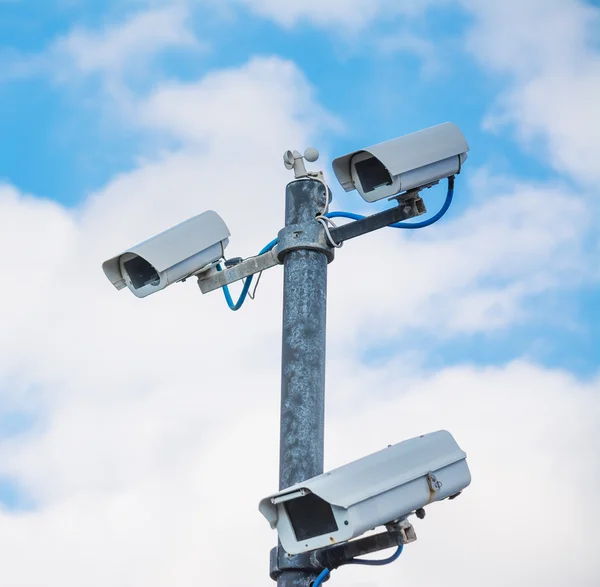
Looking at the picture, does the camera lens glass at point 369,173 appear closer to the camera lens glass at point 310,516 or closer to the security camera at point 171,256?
the security camera at point 171,256

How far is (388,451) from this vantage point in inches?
176

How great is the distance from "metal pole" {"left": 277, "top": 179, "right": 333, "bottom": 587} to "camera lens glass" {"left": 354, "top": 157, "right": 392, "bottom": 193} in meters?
0.20

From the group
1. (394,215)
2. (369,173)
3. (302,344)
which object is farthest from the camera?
(369,173)

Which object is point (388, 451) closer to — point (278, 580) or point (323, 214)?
point (278, 580)

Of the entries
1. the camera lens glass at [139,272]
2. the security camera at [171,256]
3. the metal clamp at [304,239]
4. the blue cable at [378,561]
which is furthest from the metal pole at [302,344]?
the camera lens glass at [139,272]

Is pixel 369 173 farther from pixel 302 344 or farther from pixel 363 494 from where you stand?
pixel 363 494

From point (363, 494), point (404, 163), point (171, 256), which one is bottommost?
point (363, 494)

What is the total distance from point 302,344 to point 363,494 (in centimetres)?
80

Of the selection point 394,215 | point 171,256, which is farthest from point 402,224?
point 171,256

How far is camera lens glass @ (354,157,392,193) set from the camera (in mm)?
5254

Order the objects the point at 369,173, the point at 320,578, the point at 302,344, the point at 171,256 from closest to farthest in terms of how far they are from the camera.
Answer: the point at 320,578
the point at 302,344
the point at 369,173
the point at 171,256

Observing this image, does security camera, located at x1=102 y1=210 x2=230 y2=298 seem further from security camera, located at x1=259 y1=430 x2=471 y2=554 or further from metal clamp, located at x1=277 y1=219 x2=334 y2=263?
security camera, located at x1=259 y1=430 x2=471 y2=554

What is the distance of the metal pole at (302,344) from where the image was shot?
461 cm

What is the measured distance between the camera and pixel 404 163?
16.5 feet
